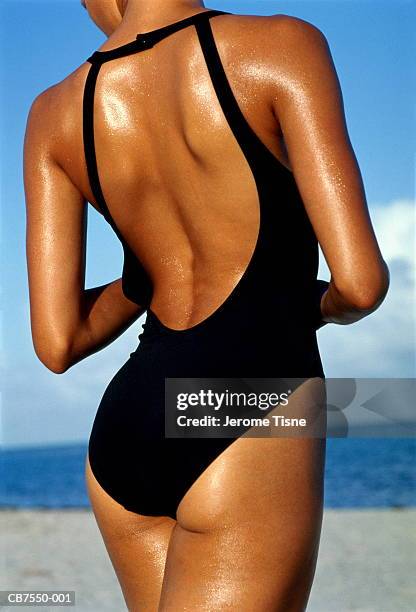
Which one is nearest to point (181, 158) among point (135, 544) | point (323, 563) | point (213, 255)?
point (213, 255)

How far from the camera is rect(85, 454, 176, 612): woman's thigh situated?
1.87m

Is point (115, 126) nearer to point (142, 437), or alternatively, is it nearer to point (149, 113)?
point (149, 113)

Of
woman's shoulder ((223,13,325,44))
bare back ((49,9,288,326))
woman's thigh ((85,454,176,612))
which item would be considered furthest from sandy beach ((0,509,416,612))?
woman's shoulder ((223,13,325,44))

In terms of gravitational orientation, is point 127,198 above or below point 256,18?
below

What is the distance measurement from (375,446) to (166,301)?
36969 mm

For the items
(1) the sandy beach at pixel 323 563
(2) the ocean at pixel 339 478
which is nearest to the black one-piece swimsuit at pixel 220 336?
(1) the sandy beach at pixel 323 563

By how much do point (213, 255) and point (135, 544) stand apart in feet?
1.91

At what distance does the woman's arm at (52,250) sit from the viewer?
200 cm

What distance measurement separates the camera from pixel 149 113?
1.80 m

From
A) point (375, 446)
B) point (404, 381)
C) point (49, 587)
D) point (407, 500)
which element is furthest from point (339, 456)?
point (404, 381)

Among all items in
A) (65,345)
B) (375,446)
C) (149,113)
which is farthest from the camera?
(375,446)

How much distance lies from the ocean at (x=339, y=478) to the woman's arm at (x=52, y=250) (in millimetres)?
22001

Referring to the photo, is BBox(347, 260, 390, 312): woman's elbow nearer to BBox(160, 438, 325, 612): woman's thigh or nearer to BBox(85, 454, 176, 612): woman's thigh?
BBox(160, 438, 325, 612): woman's thigh

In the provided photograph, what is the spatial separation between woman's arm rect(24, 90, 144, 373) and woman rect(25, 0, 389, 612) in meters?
0.02
